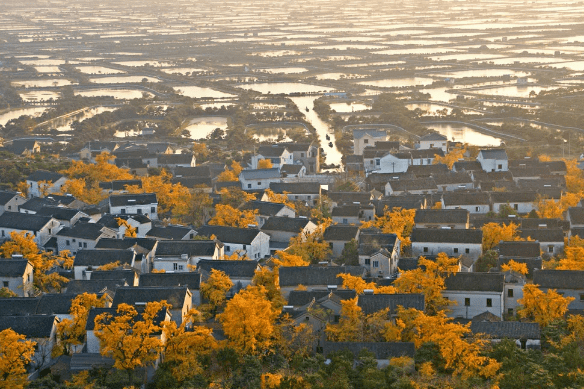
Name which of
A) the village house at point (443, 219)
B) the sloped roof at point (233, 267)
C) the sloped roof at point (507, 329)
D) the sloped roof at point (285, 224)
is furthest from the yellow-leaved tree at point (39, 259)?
the sloped roof at point (507, 329)

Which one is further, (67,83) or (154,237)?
(67,83)

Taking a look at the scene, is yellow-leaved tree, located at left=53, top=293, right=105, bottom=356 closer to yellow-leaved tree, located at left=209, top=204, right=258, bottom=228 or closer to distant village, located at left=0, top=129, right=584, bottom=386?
distant village, located at left=0, top=129, right=584, bottom=386

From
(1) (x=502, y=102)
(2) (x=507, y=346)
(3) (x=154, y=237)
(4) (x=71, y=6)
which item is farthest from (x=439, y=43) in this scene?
(4) (x=71, y=6)

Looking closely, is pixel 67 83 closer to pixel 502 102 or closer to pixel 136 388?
pixel 502 102

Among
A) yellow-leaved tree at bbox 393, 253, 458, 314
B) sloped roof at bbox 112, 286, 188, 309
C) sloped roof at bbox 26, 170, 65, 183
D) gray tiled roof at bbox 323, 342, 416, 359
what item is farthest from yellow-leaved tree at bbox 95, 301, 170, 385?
sloped roof at bbox 26, 170, 65, 183

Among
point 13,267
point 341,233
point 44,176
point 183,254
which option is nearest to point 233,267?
point 183,254

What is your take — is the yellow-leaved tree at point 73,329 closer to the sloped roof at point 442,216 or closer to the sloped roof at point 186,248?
the sloped roof at point 186,248
